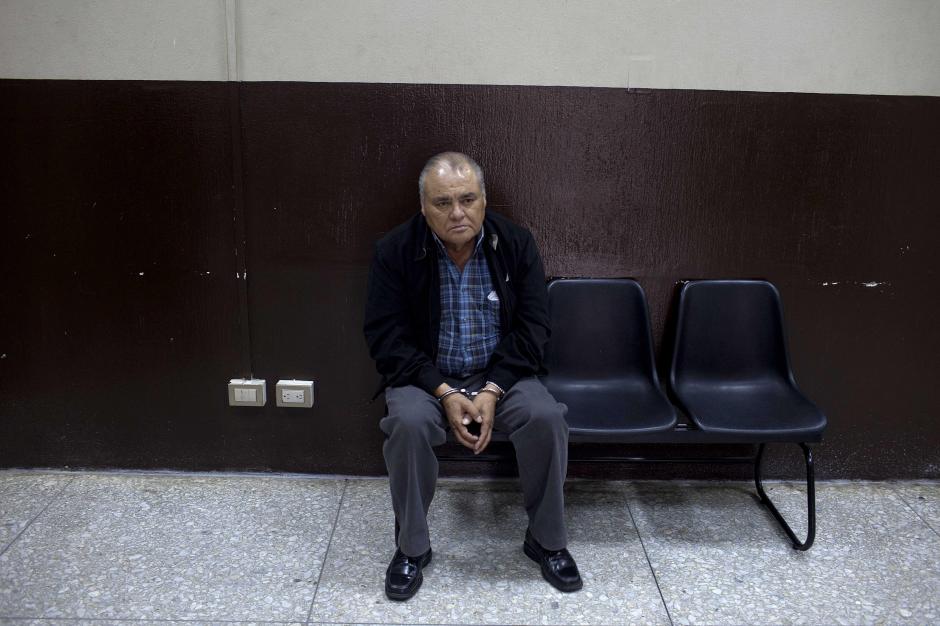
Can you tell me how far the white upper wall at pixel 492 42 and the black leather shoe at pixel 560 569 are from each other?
60.6 inches

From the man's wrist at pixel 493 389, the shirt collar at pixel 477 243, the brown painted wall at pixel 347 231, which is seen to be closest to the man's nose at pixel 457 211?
the shirt collar at pixel 477 243

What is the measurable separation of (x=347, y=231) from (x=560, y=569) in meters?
1.33

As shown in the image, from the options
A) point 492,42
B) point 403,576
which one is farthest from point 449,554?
point 492,42

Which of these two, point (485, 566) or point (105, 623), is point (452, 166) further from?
point (105, 623)

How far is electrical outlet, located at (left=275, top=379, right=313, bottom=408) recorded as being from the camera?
2.76m

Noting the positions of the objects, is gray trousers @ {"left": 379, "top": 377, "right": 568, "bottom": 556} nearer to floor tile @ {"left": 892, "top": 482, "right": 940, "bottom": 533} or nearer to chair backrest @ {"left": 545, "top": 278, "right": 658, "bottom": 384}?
chair backrest @ {"left": 545, "top": 278, "right": 658, "bottom": 384}

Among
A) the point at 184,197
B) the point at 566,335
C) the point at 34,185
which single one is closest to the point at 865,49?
the point at 566,335

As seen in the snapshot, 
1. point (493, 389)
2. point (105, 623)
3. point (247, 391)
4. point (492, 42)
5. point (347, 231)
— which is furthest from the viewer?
point (247, 391)

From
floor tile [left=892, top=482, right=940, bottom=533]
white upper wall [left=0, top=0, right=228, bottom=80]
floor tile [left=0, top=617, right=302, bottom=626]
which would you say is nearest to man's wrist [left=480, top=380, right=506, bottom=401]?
floor tile [left=0, top=617, right=302, bottom=626]

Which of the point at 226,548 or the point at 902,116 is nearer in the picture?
the point at 226,548

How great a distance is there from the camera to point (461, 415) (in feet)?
7.32

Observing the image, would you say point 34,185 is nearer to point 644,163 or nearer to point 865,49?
point 644,163

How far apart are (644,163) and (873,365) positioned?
45.4 inches

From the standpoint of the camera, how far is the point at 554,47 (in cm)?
251
